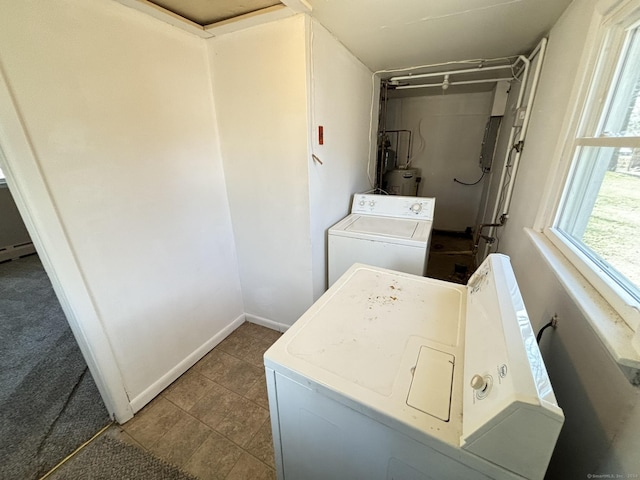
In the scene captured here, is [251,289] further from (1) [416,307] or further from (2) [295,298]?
(1) [416,307]

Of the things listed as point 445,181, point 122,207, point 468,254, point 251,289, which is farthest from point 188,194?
point 445,181

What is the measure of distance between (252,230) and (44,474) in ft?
5.08

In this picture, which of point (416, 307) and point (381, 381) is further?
point (416, 307)

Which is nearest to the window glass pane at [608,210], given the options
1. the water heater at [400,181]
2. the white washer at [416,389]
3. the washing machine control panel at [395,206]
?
the white washer at [416,389]

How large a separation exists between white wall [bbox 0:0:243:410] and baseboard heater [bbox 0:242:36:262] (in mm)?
3702

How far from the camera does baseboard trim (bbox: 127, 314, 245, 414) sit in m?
1.44

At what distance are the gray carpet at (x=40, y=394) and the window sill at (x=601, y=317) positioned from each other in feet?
6.96

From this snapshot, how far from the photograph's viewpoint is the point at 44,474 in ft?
3.76

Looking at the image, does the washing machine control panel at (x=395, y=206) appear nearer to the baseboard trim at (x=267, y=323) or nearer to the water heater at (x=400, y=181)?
the baseboard trim at (x=267, y=323)

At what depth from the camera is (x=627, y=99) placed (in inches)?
35.1

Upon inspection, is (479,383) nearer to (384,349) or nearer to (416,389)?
(416,389)

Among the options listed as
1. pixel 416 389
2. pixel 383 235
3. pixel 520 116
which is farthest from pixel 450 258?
pixel 416 389

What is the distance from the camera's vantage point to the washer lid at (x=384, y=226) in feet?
5.94

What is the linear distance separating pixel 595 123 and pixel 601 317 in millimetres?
863
